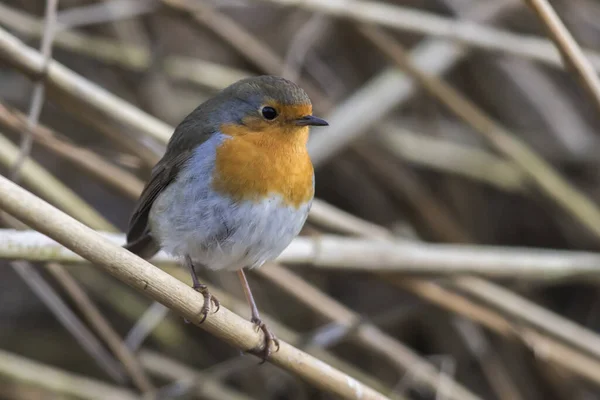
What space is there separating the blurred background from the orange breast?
1.71ft

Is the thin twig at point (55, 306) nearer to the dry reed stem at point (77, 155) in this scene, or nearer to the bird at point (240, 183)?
the dry reed stem at point (77, 155)

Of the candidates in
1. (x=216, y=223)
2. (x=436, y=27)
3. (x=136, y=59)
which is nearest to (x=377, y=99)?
(x=436, y=27)

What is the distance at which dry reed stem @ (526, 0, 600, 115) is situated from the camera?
2230 millimetres

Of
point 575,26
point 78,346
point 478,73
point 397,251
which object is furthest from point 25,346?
point 575,26

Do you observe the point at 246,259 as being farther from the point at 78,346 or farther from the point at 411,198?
the point at 78,346

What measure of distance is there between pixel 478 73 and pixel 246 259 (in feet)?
8.52

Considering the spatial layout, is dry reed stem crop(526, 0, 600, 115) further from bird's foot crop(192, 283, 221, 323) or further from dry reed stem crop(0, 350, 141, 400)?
dry reed stem crop(0, 350, 141, 400)

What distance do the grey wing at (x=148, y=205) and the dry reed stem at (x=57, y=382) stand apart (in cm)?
83

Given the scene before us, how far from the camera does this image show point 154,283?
5.53 feet

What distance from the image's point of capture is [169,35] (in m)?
4.49

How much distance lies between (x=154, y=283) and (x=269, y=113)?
2.71 feet

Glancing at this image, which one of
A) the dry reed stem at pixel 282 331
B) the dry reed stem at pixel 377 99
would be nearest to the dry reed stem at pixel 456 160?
the dry reed stem at pixel 377 99

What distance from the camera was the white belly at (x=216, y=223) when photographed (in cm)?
221

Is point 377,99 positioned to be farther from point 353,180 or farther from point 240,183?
point 240,183
